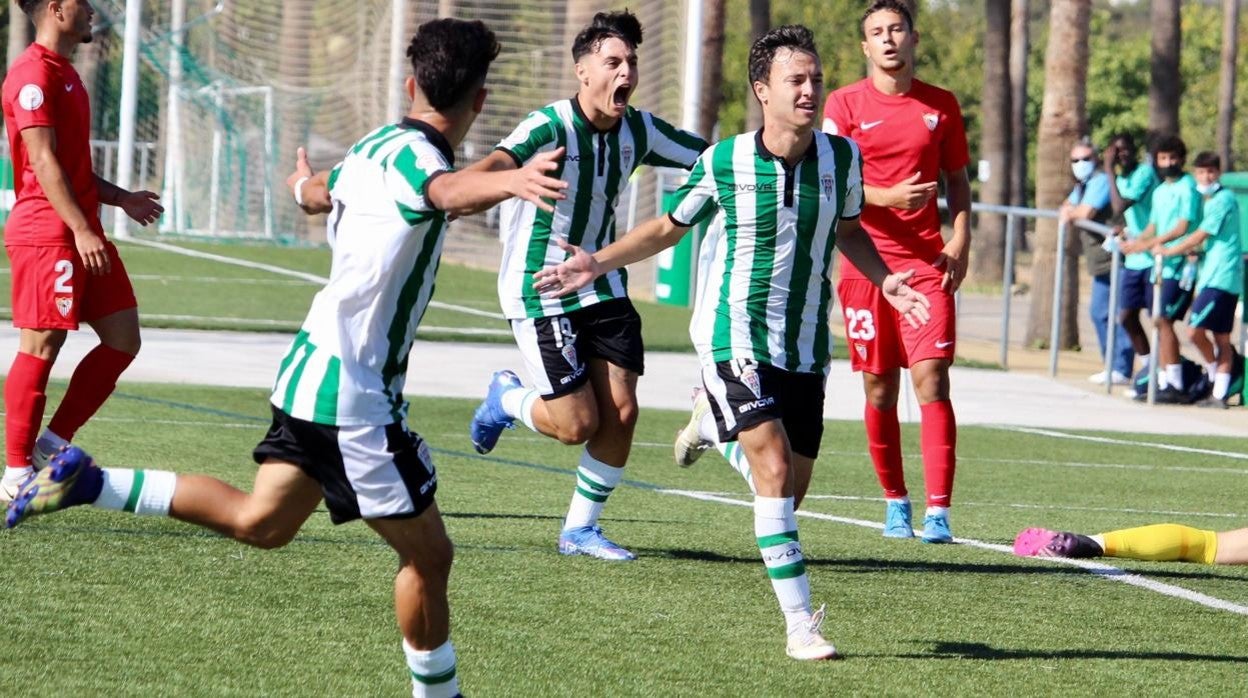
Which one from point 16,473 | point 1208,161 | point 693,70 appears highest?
point 693,70

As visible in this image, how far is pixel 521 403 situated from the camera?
8.06 metres

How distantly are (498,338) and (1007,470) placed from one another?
7.95 meters

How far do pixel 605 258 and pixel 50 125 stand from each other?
2819mm

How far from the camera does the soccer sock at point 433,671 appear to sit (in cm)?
479

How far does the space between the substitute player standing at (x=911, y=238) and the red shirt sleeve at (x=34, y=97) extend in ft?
10.6

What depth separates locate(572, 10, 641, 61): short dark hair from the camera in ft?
24.2

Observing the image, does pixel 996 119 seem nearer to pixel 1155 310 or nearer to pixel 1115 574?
pixel 1155 310

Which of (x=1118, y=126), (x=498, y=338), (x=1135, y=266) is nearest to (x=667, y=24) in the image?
(x=498, y=338)

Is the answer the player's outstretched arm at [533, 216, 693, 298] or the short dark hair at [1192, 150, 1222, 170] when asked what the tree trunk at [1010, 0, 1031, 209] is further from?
the player's outstretched arm at [533, 216, 693, 298]

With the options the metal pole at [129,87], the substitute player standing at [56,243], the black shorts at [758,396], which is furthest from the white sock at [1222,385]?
the metal pole at [129,87]

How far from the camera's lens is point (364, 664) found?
545 centimetres

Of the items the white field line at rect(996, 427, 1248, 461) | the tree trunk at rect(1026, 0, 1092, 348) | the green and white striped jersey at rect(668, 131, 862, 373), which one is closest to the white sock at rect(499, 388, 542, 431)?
the green and white striped jersey at rect(668, 131, 862, 373)

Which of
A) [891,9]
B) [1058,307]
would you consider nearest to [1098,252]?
[1058,307]

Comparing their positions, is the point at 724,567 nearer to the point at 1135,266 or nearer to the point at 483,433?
the point at 483,433
